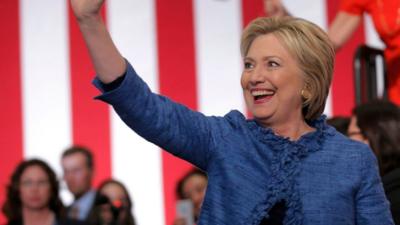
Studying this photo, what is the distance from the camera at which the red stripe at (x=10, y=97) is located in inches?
192

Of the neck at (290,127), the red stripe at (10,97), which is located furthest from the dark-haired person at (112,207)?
the neck at (290,127)

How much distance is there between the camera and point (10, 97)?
4906mm

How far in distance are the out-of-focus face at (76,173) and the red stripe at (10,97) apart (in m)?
0.55

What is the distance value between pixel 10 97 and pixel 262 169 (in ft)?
11.0

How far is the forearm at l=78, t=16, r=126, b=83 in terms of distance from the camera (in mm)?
1549

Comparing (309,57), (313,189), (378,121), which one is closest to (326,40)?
(309,57)

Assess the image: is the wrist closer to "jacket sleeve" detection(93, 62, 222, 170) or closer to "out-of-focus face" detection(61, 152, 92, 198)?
"jacket sleeve" detection(93, 62, 222, 170)

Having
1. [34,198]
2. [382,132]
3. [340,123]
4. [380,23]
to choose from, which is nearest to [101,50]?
[382,132]

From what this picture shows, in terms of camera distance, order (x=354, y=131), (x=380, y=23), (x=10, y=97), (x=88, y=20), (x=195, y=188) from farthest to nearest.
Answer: (x=10, y=97)
(x=195, y=188)
(x=380, y=23)
(x=354, y=131)
(x=88, y=20)

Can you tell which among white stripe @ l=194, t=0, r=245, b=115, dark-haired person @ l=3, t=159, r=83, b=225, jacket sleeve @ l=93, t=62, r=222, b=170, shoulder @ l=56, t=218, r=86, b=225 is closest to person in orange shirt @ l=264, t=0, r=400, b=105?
shoulder @ l=56, t=218, r=86, b=225

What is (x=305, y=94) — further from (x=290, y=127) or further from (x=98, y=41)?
(x=98, y=41)

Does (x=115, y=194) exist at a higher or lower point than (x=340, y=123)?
lower

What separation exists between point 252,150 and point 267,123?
0.06 m

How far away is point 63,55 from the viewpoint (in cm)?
495
